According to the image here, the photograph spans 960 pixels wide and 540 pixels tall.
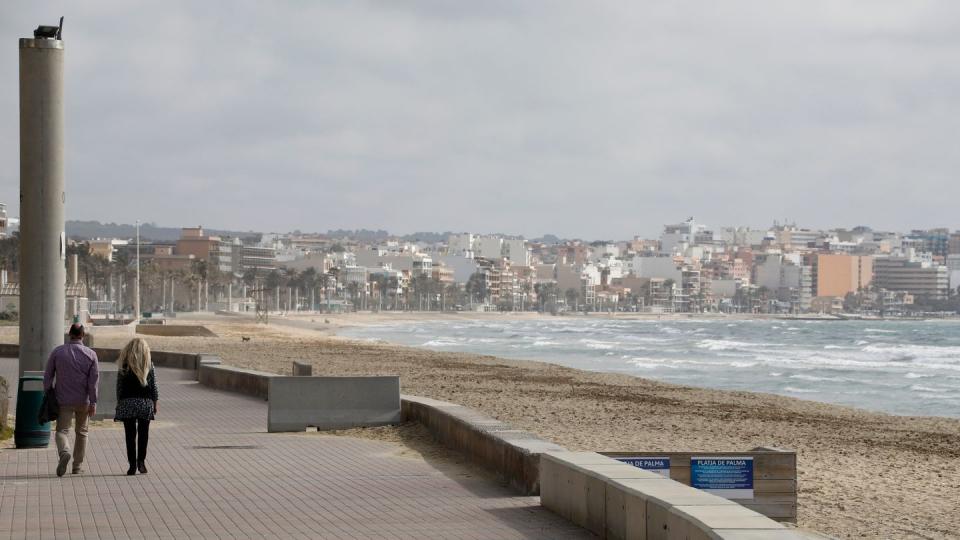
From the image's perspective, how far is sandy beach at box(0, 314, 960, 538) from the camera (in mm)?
13070

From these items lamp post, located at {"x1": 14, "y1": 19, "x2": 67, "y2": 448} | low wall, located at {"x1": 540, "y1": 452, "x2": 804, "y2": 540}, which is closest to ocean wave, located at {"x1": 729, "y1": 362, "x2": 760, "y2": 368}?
lamp post, located at {"x1": 14, "y1": 19, "x2": 67, "y2": 448}

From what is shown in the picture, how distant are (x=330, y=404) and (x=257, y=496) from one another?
5.82 metres

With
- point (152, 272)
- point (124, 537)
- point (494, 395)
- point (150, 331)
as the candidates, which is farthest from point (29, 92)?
point (152, 272)

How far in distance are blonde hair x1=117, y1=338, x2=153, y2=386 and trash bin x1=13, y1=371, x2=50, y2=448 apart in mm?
2002

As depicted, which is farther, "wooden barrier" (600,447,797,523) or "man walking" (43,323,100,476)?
Result: "man walking" (43,323,100,476)

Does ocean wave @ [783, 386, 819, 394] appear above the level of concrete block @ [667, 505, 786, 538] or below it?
below

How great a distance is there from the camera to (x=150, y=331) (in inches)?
2621

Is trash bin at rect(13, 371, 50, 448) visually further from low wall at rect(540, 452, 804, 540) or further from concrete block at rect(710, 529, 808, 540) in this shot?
concrete block at rect(710, 529, 808, 540)

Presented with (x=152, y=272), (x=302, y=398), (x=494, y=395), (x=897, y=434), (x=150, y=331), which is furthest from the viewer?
(x=152, y=272)

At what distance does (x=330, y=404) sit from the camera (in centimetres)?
1689

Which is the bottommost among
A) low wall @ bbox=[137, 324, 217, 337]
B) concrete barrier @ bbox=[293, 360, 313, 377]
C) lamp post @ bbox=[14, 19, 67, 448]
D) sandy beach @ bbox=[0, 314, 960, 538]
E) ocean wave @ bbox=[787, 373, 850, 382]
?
ocean wave @ bbox=[787, 373, 850, 382]

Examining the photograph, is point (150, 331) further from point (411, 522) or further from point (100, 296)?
point (100, 296)

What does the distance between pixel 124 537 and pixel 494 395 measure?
18278 millimetres

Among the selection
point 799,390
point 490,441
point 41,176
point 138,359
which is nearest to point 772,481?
point 490,441
